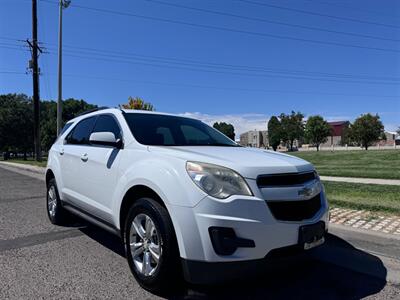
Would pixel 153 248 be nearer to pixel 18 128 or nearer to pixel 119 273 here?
pixel 119 273

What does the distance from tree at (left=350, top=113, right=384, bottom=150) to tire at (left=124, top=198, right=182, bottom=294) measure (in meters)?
63.1

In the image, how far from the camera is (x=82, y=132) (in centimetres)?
570

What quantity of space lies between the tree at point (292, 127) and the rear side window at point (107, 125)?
78681 millimetres

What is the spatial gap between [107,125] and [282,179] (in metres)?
2.52

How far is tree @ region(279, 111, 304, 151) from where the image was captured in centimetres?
8138

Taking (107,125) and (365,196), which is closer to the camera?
(107,125)

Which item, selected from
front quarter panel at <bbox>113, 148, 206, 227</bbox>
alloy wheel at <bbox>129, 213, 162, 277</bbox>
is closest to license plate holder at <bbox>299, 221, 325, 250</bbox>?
front quarter panel at <bbox>113, 148, 206, 227</bbox>

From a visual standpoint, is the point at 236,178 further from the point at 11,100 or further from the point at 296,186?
the point at 11,100

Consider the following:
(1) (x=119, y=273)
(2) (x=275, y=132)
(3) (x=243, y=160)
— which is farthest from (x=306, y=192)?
(2) (x=275, y=132)

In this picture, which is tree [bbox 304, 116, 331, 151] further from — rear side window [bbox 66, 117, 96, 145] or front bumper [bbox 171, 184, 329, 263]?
front bumper [bbox 171, 184, 329, 263]

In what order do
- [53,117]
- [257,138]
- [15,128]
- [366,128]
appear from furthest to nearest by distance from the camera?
[257,138] < [53,117] < [15,128] < [366,128]

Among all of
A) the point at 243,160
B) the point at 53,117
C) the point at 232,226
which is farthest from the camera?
the point at 53,117

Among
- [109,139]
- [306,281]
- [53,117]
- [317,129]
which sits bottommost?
[306,281]

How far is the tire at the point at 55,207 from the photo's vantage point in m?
6.23
